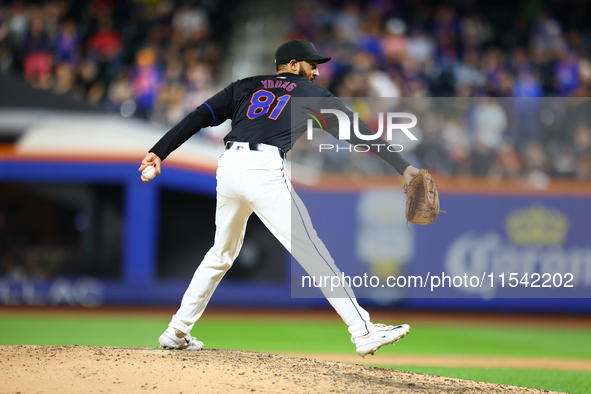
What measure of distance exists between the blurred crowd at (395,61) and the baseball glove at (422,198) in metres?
4.43

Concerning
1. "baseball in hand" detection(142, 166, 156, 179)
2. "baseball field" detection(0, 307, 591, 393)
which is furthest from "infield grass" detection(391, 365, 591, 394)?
"baseball in hand" detection(142, 166, 156, 179)

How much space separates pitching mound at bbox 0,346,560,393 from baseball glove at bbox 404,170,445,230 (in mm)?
994

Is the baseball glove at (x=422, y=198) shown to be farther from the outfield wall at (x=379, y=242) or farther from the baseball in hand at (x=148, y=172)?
the outfield wall at (x=379, y=242)

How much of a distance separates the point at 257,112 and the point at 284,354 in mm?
2710

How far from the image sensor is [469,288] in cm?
975

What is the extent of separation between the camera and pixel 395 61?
451 inches

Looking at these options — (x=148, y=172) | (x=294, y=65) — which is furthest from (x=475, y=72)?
(x=148, y=172)

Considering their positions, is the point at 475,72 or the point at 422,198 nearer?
the point at 422,198

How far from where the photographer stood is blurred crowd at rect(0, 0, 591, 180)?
945cm

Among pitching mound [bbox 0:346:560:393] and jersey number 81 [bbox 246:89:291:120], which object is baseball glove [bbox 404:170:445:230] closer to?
jersey number 81 [bbox 246:89:291:120]

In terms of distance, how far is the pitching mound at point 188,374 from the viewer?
3863mm

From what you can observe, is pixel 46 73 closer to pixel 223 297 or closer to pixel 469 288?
pixel 223 297

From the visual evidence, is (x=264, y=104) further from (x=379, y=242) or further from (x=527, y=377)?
(x=379, y=242)

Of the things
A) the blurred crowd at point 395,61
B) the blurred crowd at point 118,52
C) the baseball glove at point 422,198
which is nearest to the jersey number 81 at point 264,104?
the baseball glove at point 422,198
